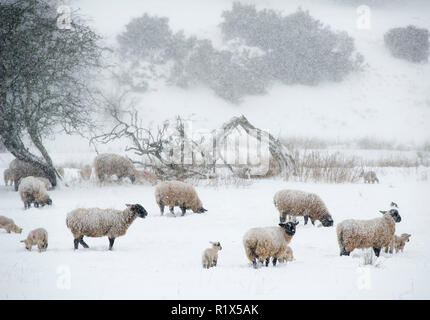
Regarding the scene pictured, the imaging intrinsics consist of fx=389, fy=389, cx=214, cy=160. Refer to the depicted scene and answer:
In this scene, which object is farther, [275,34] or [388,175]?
[275,34]

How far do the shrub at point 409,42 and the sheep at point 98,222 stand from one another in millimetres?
38026

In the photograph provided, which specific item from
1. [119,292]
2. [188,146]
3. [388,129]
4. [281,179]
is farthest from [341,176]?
[388,129]

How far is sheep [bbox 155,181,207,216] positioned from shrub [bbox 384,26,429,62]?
35537 mm

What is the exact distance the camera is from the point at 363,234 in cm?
518

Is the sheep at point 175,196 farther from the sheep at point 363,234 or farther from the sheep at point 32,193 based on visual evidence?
the sheep at point 363,234

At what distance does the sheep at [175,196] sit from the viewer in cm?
827

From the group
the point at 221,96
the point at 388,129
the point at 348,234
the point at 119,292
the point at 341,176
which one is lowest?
the point at 119,292

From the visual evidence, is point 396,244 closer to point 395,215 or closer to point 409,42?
point 395,215

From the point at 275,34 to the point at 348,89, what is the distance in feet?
29.6

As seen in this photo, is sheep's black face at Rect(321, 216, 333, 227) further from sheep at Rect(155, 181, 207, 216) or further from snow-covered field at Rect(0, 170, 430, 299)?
sheep at Rect(155, 181, 207, 216)

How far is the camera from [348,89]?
1500 inches

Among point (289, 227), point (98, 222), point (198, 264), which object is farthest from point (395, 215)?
point (98, 222)

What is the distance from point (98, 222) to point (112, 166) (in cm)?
661

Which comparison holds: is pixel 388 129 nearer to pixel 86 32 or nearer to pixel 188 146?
pixel 188 146
